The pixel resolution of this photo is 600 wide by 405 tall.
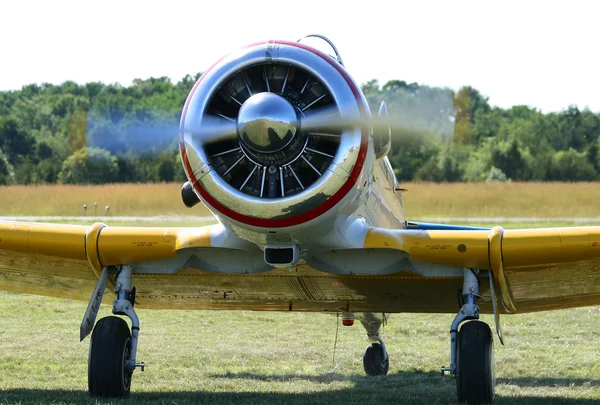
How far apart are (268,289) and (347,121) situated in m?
2.16

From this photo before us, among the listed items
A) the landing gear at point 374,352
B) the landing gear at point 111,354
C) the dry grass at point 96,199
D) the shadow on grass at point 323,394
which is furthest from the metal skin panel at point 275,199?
the dry grass at point 96,199

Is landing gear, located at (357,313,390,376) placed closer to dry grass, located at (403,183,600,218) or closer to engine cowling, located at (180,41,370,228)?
engine cowling, located at (180,41,370,228)

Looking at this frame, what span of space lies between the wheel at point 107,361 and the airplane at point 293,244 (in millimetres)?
11

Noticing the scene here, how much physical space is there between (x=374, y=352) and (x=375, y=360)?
92 millimetres

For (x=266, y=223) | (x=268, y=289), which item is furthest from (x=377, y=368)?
(x=266, y=223)

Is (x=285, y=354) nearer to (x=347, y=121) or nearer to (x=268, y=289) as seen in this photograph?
(x=268, y=289)

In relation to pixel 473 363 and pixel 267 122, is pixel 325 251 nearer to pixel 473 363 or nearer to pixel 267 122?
pixel 473 363

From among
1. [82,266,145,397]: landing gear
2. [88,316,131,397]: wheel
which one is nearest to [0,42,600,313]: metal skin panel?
[82,266,145,397]: landing gear

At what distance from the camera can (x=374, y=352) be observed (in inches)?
425

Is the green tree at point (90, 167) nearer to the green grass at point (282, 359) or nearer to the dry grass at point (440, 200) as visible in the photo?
the dry grass at point (440, 200)

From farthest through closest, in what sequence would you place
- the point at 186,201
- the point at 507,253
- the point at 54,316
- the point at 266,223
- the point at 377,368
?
the point at 54,316 → the point at 377,368 → the point at 186,201 → the point at 507,253 → the point at 266,223

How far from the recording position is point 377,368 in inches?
422

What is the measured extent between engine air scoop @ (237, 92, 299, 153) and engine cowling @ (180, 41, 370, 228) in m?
0.08

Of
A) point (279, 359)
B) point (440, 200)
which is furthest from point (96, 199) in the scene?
point (279, 359)
